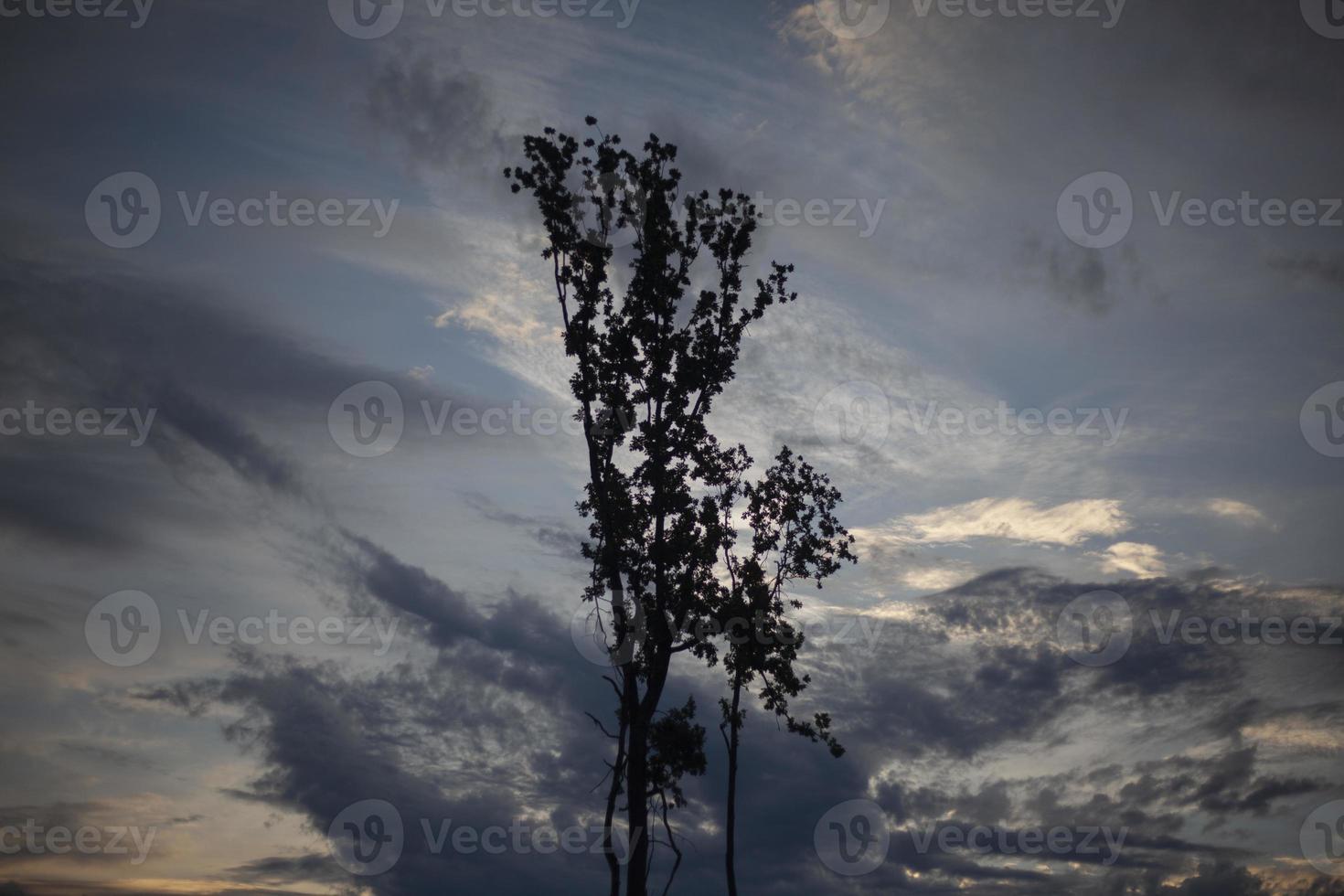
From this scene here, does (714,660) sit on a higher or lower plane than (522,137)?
lower

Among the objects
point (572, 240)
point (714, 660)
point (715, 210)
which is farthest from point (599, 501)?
point (715, 210)

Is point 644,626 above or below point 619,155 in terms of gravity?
below

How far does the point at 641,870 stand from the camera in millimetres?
24734

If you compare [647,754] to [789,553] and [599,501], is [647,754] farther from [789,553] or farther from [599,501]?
[789,553]

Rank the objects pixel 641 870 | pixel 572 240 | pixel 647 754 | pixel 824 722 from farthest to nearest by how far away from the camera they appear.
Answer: pixel 824 722
pixel 572 240
pixel 647 754
pixel 641 870

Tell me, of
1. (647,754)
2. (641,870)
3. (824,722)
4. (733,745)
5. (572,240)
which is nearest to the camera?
(641,870)

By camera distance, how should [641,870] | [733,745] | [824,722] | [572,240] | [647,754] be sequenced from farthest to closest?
[733,745] → [824,722] → [572,240] → [647,754] → [641,870]

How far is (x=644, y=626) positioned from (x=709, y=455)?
6.57 metres

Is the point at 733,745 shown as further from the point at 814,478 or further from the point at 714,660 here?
the point at 814,478

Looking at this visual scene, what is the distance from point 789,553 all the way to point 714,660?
31.5 feet

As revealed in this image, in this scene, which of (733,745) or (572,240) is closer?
(572,240)

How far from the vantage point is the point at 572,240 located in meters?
28.2

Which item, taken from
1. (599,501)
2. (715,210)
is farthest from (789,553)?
(715,210)

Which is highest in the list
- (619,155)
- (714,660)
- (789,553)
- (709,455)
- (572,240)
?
(619,155)
